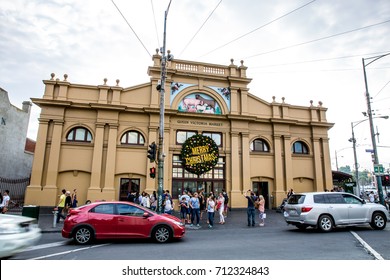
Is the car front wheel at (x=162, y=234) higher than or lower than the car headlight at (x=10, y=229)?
lower

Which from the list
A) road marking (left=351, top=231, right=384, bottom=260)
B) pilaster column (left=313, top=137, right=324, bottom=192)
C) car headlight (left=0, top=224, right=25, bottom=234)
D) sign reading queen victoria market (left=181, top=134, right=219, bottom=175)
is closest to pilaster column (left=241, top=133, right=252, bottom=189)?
sign reading queen victoria market (left=181, top=134, right=219, bottom=175)

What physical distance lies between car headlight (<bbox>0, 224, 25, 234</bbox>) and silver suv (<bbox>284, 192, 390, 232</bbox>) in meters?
9.83

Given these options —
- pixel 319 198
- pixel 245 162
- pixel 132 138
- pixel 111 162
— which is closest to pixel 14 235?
pixel 319 198

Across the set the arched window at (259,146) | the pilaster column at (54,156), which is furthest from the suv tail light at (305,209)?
the pilaster column at (54,156)

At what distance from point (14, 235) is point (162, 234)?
4351 millimetres

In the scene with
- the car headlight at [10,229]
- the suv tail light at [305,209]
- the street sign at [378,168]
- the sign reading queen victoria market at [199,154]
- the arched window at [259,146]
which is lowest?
the car headlight at [10,229]

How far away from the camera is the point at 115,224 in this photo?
877 centimetres

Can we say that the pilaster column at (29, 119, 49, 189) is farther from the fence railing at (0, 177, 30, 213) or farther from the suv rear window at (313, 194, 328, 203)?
the suv rear window at (313, 194, 328, 203)

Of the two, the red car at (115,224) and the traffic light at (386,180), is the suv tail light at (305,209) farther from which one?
the traffic light at (386,180)

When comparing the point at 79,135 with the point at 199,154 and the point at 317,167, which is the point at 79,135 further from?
the point at 317,167

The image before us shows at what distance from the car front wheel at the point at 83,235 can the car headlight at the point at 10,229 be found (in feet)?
8.34

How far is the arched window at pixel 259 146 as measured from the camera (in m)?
23.8

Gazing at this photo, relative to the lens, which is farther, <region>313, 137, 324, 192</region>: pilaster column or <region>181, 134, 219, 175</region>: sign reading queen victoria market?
<region>313, 137, 324, 192</region>: pilaster column

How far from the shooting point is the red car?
8.66 m
